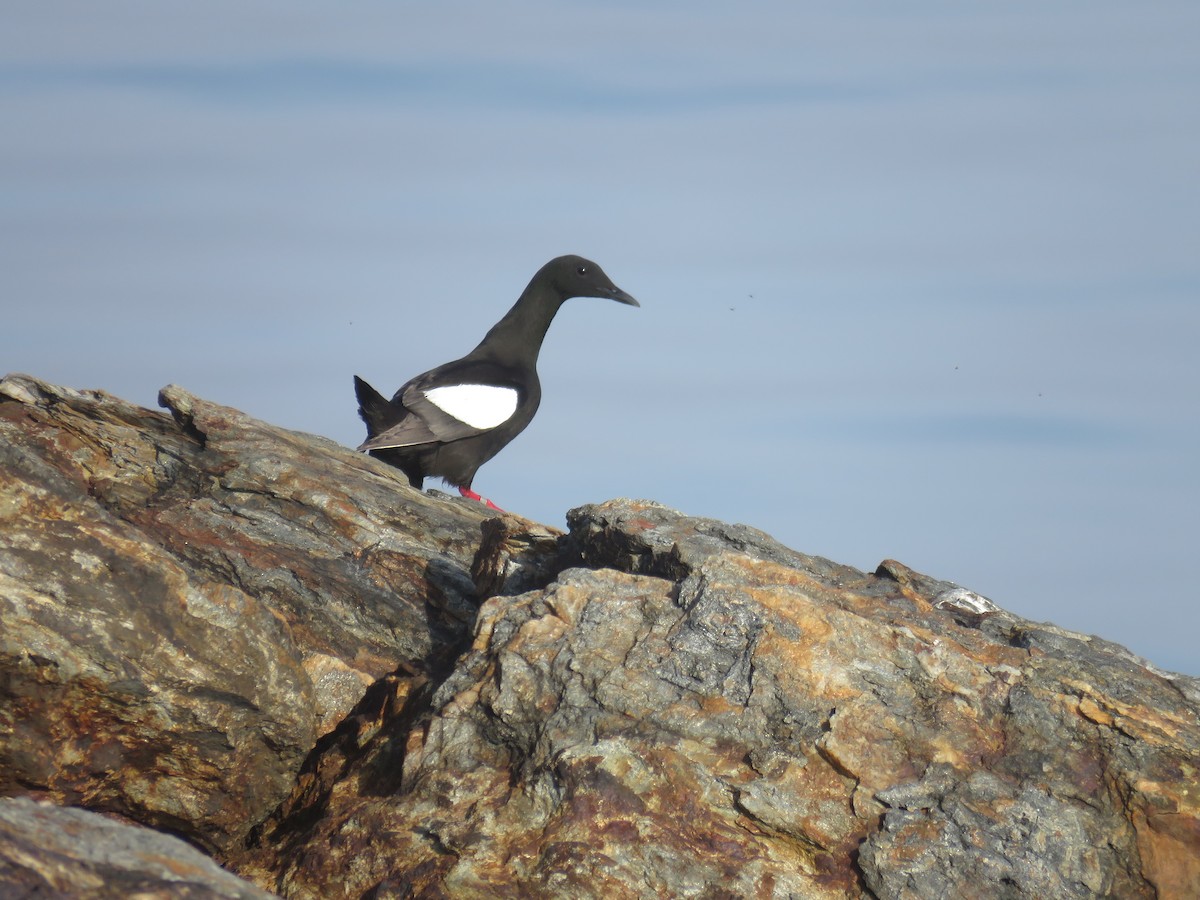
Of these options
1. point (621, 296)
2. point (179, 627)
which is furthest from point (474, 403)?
point (179, 627)

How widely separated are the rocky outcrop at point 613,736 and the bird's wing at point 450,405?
5.72m

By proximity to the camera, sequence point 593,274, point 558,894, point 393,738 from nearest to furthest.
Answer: point 558,894, point 393,738, point 593,274

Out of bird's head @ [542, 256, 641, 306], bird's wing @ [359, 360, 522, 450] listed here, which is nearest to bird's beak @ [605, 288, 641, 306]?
bird's head @ [542, 256, 641, 306]

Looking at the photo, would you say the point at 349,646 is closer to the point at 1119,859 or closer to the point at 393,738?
the point at 393,738

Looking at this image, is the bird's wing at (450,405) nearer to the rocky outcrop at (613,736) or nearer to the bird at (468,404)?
the bird at (468,404)

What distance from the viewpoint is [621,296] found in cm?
1381

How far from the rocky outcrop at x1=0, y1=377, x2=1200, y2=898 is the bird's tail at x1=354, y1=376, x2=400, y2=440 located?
6.07 m

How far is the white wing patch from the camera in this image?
11.9 m

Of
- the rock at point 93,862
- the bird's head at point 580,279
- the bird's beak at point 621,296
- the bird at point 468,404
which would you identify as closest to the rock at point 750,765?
the rock at point 93,862

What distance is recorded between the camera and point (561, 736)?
475cm

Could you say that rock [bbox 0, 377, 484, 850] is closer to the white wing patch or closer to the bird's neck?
the white wing patch

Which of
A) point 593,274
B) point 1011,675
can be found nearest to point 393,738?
point 1011,675

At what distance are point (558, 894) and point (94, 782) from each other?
1961 mm

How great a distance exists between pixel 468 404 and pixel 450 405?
0.67ft
